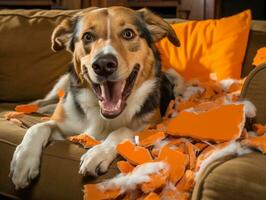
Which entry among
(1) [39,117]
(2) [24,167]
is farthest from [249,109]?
(1) [39,117]

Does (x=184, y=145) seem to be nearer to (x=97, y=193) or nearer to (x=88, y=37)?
(x=97, y=193)

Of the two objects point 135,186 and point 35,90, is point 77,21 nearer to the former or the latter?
point 35,90

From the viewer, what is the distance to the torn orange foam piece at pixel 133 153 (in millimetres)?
1312

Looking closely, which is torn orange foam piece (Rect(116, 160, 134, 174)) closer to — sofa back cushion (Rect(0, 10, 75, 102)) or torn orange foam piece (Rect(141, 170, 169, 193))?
torn orange foam piece (Rect(141, 170, 169, 193))

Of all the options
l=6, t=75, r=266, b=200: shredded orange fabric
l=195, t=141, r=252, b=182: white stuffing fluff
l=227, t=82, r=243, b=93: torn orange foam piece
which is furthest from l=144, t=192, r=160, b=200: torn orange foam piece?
A: l=227, t=82, r=243, b=93: torn orange foam piece

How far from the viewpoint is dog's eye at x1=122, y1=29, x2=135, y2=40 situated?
65.6 inches

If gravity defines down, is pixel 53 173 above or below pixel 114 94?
below

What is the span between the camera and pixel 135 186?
122 cm

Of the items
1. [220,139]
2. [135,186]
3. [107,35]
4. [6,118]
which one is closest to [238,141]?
[220,139]

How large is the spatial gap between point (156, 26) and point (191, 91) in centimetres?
31

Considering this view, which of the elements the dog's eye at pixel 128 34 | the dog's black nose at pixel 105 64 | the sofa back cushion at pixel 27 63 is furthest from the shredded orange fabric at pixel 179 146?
the sofa back cushion at pixel 27 63

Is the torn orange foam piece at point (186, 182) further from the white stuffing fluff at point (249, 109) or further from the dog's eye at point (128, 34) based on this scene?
the dog's eye at point (128, 34)

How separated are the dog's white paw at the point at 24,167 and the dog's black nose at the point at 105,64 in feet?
1.13

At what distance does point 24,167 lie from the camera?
1440 mm
